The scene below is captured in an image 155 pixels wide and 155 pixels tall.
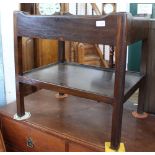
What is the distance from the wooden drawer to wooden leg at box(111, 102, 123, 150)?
28 cm

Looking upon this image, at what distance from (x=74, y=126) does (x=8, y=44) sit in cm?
69

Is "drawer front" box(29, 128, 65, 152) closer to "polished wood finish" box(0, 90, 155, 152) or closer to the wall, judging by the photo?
"polished wood finish" box(0, 90, 155, 152)

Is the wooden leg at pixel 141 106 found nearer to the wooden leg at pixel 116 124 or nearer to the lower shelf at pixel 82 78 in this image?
the lower shelf at pixel 82 78

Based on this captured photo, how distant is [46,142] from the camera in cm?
129

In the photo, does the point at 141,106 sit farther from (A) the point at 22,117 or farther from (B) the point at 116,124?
(A) the point at 22,117

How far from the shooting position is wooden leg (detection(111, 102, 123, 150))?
1.03 m

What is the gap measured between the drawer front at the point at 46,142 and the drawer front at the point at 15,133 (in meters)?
0.06

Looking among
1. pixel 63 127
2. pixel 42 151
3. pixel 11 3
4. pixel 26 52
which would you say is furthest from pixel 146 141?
pixel 26 52

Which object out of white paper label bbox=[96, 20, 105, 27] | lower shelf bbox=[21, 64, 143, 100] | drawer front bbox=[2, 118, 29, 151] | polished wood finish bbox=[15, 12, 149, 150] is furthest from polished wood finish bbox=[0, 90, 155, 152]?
white paper label bbox=[96, 20, 105, 27]

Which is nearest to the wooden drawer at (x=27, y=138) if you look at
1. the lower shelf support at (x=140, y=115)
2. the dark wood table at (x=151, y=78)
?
the lower shelf support at (x=140, y=115)

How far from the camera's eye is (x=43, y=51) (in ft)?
7.88

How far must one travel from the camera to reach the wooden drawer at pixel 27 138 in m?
1.26

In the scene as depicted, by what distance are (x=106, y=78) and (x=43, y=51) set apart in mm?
1184

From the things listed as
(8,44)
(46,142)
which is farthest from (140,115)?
(8,44)
